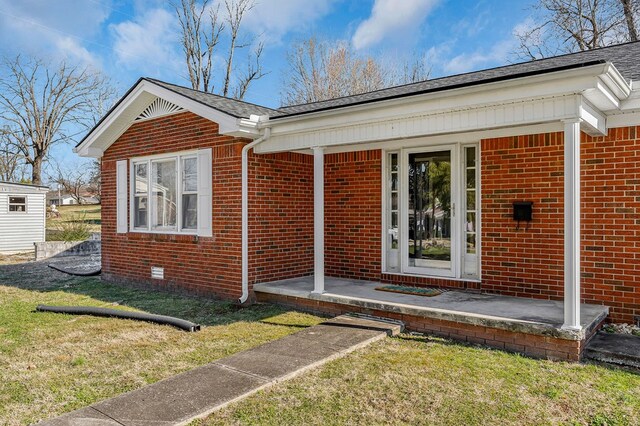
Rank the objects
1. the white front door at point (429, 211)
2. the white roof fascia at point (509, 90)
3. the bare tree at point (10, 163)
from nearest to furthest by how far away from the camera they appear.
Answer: the white roof fascia at point (509, 90) → the white front door at point (429, 211) → the bare tree at point (10, 163)

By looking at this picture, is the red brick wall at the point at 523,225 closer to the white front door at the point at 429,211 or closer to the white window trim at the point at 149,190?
the white front door at the point at 429,211

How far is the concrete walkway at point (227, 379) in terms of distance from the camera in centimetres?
320

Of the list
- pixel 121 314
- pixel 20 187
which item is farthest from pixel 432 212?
pixel 20 187

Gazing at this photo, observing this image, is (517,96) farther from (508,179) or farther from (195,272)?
(195,272)

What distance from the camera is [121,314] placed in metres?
6.34

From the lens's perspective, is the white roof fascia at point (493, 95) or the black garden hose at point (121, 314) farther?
the black garden hose at point (121, 314)

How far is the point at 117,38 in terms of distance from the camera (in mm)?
20875

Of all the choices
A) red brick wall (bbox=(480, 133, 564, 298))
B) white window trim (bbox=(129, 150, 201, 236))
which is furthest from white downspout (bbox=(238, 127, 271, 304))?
red brick wall (bbox=(480, 133, 564, 298))

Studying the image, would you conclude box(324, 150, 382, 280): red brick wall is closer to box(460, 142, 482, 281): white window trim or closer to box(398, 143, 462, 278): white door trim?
box(398, 143, 462, 278): white door trim

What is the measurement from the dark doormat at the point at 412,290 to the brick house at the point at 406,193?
327 millimetres

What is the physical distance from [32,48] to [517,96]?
3305cm

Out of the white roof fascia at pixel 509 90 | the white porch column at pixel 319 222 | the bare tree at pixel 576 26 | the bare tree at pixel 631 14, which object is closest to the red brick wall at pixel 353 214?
the white porch column at pixel 319 222

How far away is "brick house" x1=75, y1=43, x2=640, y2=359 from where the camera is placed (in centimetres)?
475

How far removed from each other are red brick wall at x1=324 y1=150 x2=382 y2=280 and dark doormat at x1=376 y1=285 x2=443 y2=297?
0.71 metres
